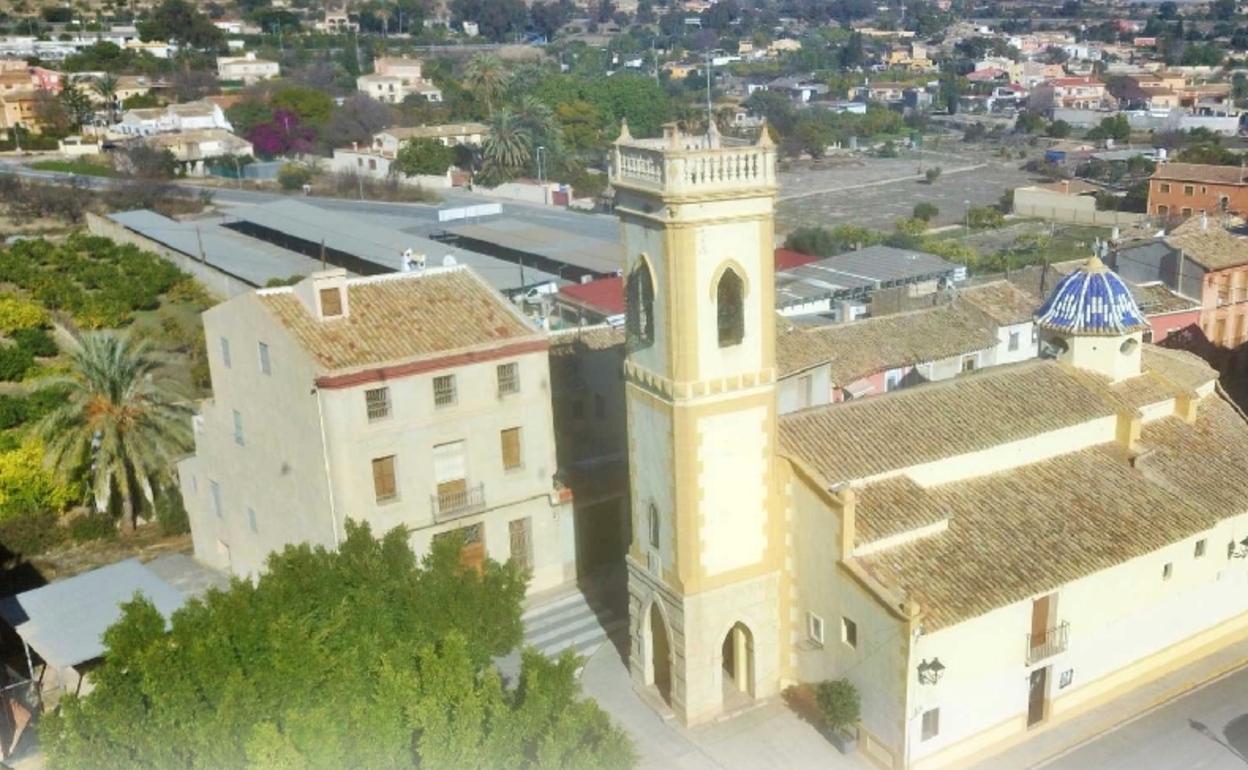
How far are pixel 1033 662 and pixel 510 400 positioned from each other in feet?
51.9

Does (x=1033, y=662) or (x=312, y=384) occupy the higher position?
(x=312, y=384)

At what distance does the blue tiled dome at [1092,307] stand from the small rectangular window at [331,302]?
1998 centimetres

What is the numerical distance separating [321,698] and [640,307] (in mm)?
11529

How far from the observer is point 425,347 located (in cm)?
3275

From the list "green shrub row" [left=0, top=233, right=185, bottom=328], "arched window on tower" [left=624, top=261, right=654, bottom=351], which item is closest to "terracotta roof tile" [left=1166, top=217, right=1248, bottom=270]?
"arched window on tower" [left=624, top=261, right=654, bottom=351]

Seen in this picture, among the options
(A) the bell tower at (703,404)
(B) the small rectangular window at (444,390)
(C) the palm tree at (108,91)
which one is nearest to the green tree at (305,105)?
(C) the palm tree at (108,91)

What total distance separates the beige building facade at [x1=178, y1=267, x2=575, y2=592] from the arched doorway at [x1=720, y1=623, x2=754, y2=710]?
8269 millimetres

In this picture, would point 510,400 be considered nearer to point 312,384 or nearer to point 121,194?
point 312,384

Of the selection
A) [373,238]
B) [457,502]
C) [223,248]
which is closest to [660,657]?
[457,502]

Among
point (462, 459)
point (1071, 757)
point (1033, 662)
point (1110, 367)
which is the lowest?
point (1071, 757)

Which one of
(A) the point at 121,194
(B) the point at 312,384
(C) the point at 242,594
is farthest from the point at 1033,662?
(A) the point at 121,194

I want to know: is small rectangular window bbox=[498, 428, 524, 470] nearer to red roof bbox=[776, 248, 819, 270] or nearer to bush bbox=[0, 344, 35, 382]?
red roof bbox=[776, 248, 819, 270]

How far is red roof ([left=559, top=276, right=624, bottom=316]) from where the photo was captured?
48656mm

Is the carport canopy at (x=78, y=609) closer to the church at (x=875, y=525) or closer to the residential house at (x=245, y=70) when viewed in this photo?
the church at (x=875, y=525)
